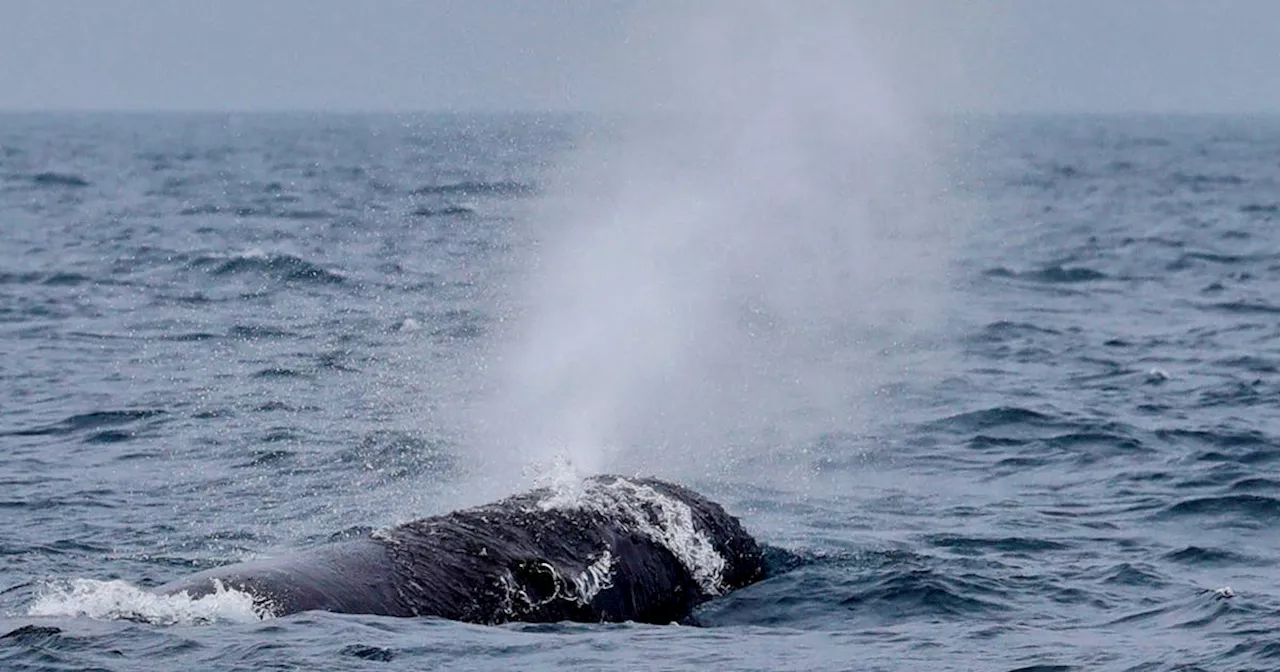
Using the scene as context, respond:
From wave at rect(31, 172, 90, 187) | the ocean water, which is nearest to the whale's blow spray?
the ocean water

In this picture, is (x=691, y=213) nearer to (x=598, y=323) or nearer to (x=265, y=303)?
(x=265, y=303)

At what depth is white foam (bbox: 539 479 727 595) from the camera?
1673cm

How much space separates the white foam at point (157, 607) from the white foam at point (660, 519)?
379 cm

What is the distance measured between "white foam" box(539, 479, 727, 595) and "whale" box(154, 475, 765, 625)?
13mm

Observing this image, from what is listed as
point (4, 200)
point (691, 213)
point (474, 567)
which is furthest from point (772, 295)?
point (4, 200)

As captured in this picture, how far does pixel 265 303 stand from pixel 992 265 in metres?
20.4

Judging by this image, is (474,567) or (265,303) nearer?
(474,567)

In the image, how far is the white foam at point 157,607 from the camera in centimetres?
1299

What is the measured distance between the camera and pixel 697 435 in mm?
25484

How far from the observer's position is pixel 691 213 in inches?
2164

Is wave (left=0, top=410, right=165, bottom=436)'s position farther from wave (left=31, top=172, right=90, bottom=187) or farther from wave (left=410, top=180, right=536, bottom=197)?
wave (left=31, top=172, right=90, bottom=187)

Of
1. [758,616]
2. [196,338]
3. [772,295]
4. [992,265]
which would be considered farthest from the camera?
[992,265]

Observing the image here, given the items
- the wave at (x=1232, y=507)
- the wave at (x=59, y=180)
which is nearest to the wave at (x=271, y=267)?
the wave at (x=1232, y=507)

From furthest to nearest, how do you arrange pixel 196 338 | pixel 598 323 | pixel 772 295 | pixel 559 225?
pixel 559 225
pixel 772 295
pixel 196 338
pixel 598 323
